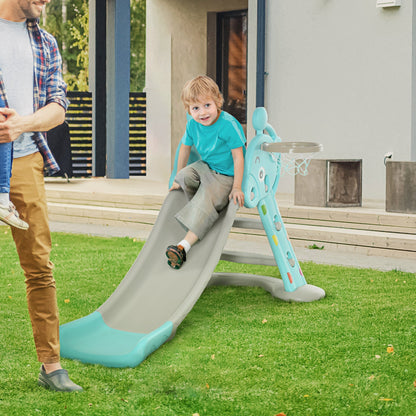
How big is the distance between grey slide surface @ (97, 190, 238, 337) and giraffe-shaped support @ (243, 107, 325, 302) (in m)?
0.28

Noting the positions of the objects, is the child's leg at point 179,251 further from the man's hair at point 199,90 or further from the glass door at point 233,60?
the glass door at point 233,60

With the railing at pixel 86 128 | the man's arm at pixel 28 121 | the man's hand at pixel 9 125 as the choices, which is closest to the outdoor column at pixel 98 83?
the railing at pixel 86 128

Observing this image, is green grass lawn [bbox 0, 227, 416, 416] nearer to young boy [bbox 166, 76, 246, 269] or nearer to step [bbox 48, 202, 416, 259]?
young boy [bbox 166, 76, 246, 269]

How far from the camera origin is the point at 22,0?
3.27 m

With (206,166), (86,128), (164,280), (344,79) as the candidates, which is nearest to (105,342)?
(164,280)

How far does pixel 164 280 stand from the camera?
5320 millimetres

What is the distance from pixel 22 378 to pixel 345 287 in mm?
2947

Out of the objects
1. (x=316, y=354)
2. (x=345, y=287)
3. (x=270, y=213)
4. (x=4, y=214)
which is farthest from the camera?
(x=345, y=287)

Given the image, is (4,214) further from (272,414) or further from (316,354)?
(316,354)

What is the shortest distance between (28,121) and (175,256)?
2.30 metres

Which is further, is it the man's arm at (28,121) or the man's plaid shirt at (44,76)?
the man's plaid shirt at (44,76)

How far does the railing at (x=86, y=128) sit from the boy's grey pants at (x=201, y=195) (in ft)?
29.9

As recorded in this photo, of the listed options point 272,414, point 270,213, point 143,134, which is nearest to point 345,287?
point 270,213

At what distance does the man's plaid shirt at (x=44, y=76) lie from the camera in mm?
3381
